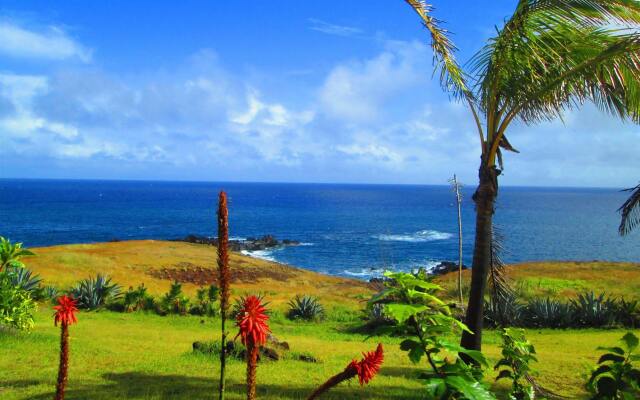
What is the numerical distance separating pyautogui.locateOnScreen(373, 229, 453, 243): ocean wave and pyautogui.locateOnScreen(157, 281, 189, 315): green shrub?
162ft

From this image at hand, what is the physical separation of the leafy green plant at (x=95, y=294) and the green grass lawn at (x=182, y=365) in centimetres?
186

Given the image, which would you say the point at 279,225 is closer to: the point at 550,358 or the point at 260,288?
the point at 260,288

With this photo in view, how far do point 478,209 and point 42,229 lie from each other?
74.5 m

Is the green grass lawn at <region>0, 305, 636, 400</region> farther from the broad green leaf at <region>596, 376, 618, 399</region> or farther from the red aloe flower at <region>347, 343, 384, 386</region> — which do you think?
the red aloe flower at <region>347, 343, 384, 386</region>

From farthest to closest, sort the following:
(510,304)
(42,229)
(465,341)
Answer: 1. (42,229)
2. (510,304)
3. (465,341)

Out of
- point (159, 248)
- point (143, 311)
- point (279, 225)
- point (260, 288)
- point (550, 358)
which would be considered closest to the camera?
point (550, 358)

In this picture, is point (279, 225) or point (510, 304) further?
point (279, 225)

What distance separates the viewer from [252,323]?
2295mm

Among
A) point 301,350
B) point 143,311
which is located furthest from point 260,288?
point 301,350

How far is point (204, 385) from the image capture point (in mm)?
7387

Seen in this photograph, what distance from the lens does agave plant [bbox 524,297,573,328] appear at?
574 inches

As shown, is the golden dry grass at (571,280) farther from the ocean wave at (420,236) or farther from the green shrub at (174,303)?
the ocean wave at (420,236)

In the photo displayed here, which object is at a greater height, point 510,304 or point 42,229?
point 510,304

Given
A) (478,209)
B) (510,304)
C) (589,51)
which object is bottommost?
(510,304)
